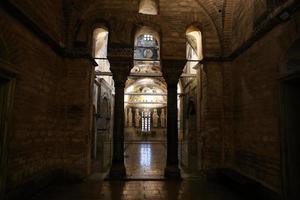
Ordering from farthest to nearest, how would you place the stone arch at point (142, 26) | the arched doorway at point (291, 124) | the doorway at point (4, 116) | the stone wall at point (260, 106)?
the stone arch at point (142, 26) < the stone wall at point (260, 106) < the arched doorway at point (291, 124) < the doorway at point (4, 116)

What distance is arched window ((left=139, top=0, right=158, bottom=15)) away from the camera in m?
8.02

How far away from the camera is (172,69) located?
7555 millimetres

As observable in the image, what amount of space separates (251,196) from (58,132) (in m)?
5.28

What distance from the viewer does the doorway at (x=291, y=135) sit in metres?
4.45

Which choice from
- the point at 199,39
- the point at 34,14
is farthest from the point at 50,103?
the point at 199,39

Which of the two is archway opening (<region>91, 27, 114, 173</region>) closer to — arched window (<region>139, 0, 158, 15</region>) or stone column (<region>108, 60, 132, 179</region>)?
stone column (<region>108, 60, 132, 179</region>)

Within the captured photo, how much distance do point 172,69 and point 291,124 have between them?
12.7 feet

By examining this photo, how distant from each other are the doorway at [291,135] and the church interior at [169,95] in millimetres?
19

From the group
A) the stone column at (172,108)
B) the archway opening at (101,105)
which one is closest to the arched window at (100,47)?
the archway opening at (101,105)

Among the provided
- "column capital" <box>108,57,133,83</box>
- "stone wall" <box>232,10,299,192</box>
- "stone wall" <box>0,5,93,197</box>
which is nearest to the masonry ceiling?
"column capital" <box>108,57,133,83</box>

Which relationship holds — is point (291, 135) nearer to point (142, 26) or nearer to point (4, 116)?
point (142, 26)

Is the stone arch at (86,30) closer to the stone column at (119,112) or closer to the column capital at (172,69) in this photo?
the stone column at (119,112)

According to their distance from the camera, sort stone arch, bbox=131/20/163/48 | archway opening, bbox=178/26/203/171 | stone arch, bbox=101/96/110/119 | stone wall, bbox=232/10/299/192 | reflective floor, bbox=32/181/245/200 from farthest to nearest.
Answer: stone arch, bbox=101/96/110/119
archway opening, bbox=178/26/203/171
stone arch, bbox=131/20/163/48
reflective floor, bbox=32/181/245/200
stone wall, bbox=232/10/299/192

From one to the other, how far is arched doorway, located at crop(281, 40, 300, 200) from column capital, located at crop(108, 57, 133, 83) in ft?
14.0
